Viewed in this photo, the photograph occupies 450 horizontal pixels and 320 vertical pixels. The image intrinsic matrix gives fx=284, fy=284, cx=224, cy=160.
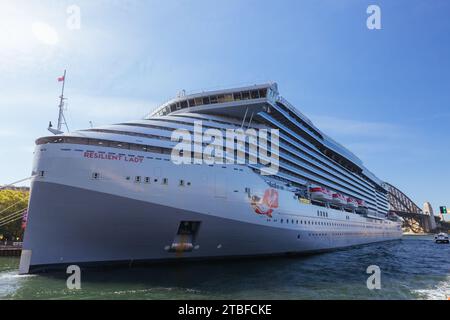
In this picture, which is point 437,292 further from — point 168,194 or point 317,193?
point 317,193

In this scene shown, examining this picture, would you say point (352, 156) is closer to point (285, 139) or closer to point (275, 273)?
point (285, 139)

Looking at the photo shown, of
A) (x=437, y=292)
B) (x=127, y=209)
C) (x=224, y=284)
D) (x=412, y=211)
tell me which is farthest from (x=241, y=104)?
(x=412, y=211)

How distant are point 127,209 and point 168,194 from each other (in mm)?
2724

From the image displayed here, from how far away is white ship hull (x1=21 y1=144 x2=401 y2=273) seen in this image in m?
17.4

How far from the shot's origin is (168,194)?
18953 mm

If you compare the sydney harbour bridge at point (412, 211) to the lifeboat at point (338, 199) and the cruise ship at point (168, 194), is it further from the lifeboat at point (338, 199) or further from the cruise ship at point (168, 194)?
the cruise ship at point (168, 194)

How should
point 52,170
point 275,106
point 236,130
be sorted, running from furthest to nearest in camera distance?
point 275,106
point 236,130
point 52,170

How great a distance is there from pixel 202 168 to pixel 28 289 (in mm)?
12043

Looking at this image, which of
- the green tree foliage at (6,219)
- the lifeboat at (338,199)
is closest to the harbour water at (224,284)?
the lifeboat at (338,199)

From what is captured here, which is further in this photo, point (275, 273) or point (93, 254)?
point (275, 273)

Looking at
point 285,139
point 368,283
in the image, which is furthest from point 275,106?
point 368,283

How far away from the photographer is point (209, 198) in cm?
2050

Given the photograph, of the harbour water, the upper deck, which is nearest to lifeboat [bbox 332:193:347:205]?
the upper deck

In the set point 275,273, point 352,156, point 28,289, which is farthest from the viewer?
point 352,156
